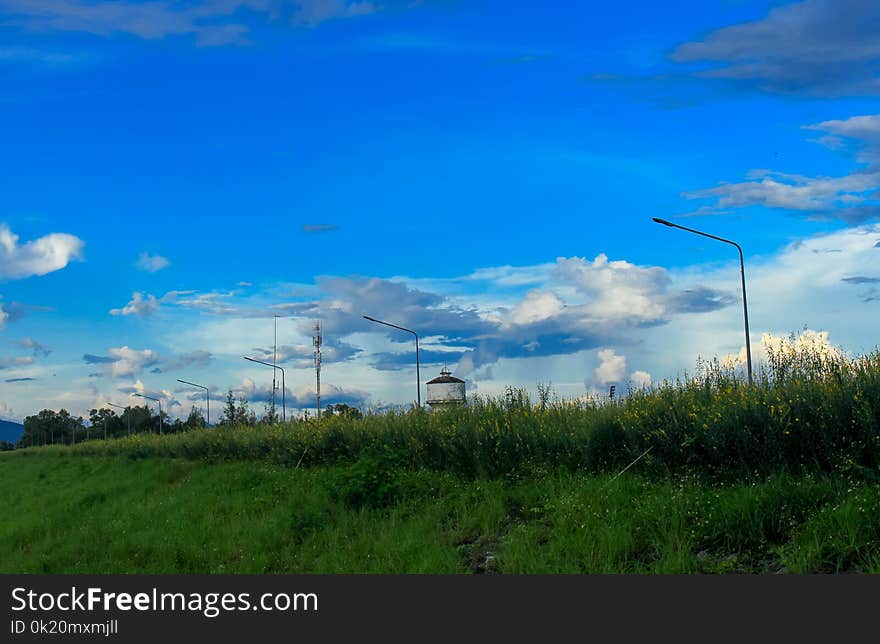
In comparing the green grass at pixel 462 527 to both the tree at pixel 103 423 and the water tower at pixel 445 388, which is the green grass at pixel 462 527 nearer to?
the water tower at pixel 445 388

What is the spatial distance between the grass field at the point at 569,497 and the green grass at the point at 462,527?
0.13 feet

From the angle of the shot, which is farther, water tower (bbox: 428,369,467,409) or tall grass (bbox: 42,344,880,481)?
water tower (bbox: 428,369,467,409)

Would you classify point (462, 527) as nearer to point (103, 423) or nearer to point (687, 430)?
point (687, 430)

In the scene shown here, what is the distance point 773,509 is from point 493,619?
428 centimetres

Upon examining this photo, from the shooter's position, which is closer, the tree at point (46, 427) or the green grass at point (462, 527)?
the green grass at point (462, 527)

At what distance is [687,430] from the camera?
1382 cm

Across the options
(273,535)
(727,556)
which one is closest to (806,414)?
(727,556)

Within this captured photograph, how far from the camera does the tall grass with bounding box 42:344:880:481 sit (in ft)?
39.8

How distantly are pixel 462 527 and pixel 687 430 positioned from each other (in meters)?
4.44

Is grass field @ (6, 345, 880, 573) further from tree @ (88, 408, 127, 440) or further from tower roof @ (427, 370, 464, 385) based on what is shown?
tree @ (88, 408, 127, 440)

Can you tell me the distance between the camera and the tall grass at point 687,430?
12125mm

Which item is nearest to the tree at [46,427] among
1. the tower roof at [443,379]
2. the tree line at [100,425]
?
the tree line at [100,425]

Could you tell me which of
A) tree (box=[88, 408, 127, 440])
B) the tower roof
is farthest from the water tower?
tree (box=[88, 408, 127, 440])

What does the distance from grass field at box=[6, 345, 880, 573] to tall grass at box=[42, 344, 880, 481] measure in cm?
3
